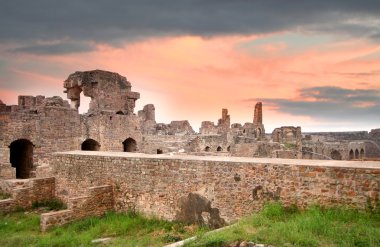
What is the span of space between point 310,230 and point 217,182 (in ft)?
9.73

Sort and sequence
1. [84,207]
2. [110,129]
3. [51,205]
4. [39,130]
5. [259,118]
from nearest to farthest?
[84,207] < [51,205] < [39,130] < [110,129] < [259,118]

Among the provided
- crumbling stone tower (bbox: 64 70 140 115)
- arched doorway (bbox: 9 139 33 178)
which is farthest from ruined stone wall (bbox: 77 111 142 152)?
arched doorway (bbox: 9 139 33 178)

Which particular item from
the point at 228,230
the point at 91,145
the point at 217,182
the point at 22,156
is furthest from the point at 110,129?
the point at 228,230

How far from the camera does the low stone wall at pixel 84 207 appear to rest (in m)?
9.15

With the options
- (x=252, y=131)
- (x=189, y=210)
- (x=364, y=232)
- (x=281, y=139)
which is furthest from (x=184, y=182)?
(x=252, y=131)

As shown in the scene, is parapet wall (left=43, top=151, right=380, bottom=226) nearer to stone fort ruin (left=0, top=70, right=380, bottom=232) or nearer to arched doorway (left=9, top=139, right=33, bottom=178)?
stone fort ruin (left=0, top=70, right=380, bottom=232)

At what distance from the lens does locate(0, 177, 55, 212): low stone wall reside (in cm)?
1102

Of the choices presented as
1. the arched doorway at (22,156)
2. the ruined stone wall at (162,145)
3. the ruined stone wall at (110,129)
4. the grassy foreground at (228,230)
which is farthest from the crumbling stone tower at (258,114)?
the grassy foreground at (228,230)

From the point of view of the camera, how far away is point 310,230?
18.2 feet

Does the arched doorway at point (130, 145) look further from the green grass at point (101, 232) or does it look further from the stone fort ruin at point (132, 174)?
the green grass at point (101, 232)

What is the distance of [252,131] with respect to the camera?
43.4 metres

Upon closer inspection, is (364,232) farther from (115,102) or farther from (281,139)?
(281,139)

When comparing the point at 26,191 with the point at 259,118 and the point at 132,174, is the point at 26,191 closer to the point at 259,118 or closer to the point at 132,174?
the point at 132,174

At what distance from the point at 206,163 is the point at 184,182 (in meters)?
0.81
